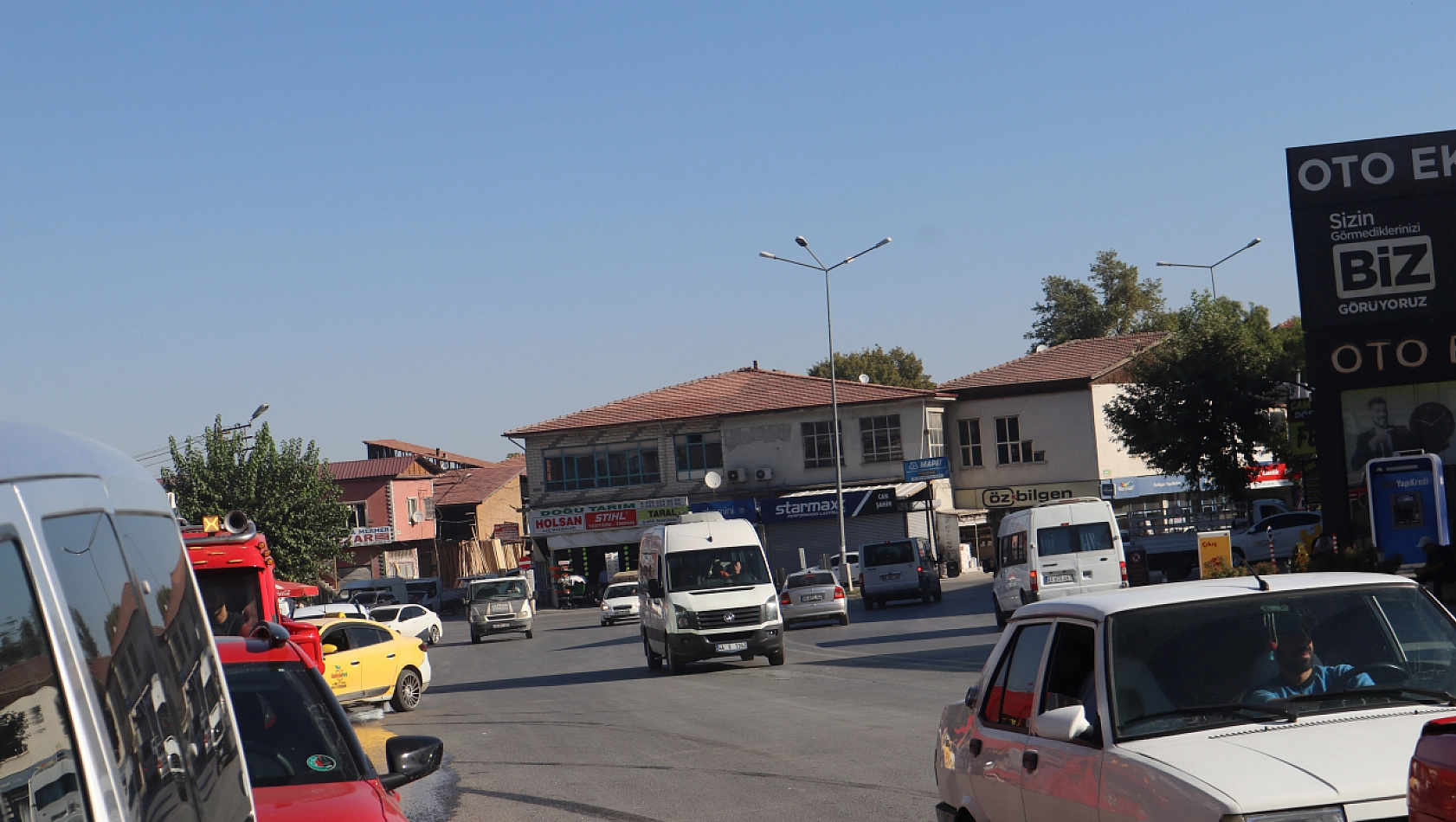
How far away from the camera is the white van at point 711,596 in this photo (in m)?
23.6

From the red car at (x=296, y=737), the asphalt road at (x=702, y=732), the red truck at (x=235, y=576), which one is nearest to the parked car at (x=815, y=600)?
the asphalt road at (x=702, y=732)

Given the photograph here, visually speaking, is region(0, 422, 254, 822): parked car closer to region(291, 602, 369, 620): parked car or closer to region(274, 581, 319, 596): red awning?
region(291, 602, 369, 620): parked car

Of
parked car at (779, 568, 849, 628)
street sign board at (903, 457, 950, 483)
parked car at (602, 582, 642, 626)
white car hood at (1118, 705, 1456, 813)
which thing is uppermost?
street sign board at (903, 457, 950, 483)

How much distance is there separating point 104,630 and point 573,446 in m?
62.5

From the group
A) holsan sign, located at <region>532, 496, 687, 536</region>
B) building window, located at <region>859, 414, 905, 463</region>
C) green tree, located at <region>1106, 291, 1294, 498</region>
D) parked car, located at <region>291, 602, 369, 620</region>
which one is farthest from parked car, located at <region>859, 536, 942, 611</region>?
holsan sign, located at <region>532, 496, 687, 536</region>

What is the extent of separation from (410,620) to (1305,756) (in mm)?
36853

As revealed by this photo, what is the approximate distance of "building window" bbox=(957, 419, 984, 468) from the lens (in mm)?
62594

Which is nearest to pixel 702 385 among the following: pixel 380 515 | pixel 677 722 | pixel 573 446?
pixel 573 446

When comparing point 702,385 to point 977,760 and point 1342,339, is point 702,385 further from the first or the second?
point 977,760

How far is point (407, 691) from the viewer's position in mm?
21250

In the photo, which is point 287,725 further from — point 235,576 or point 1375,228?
point 1375,228

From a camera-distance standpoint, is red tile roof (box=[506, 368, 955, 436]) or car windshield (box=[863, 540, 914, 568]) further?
red tile roof (box=[506, 368, 955, 436])

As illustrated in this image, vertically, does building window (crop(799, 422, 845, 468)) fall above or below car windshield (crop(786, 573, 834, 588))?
above

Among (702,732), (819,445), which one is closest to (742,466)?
(819,445)
